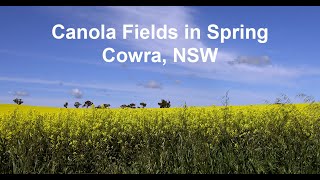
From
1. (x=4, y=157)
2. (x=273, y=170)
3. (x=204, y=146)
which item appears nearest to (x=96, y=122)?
(x=4, y=157)

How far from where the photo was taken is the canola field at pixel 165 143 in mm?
5457

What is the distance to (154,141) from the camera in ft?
27.1

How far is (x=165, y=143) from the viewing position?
7.55 meters

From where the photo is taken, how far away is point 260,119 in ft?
33.1

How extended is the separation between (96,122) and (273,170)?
16.9 ft

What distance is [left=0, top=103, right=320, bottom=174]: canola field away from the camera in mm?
5457

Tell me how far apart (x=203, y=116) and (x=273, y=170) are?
189 inches
